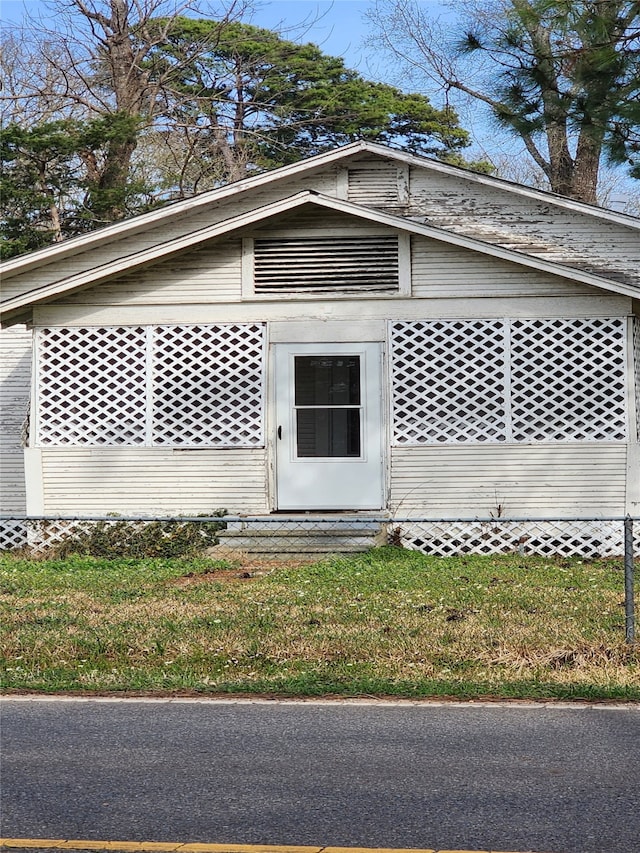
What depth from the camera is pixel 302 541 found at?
44.0ft

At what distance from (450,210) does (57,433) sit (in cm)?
606

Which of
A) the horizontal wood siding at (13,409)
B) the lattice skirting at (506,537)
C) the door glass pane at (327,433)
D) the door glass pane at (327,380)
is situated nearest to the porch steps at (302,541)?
the lattice skirting at (506,537)

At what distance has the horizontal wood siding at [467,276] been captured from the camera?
13859 mm

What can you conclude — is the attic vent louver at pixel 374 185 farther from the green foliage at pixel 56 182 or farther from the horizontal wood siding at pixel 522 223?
the green foliage at pixel 56 182

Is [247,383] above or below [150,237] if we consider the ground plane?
below

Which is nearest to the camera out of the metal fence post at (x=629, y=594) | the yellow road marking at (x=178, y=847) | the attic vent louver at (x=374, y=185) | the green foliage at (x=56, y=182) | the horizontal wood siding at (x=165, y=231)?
the yellow road marking at (x=178, y=847)

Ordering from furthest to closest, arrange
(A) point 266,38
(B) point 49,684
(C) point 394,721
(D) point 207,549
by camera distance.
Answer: (A) point 266,38 → (D) point 207,549 → (B) point 49,684 → (C) point 394,721

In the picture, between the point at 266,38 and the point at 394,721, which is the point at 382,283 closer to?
the point at 394,721

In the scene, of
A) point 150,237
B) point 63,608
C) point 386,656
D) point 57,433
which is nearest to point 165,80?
point 150,237

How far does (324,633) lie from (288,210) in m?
6.86

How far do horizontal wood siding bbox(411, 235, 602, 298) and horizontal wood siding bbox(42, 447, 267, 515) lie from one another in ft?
9.94

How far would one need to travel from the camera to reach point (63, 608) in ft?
32.0

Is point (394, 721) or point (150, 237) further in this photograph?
point (150, 237)

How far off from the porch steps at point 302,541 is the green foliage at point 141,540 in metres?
0.32
